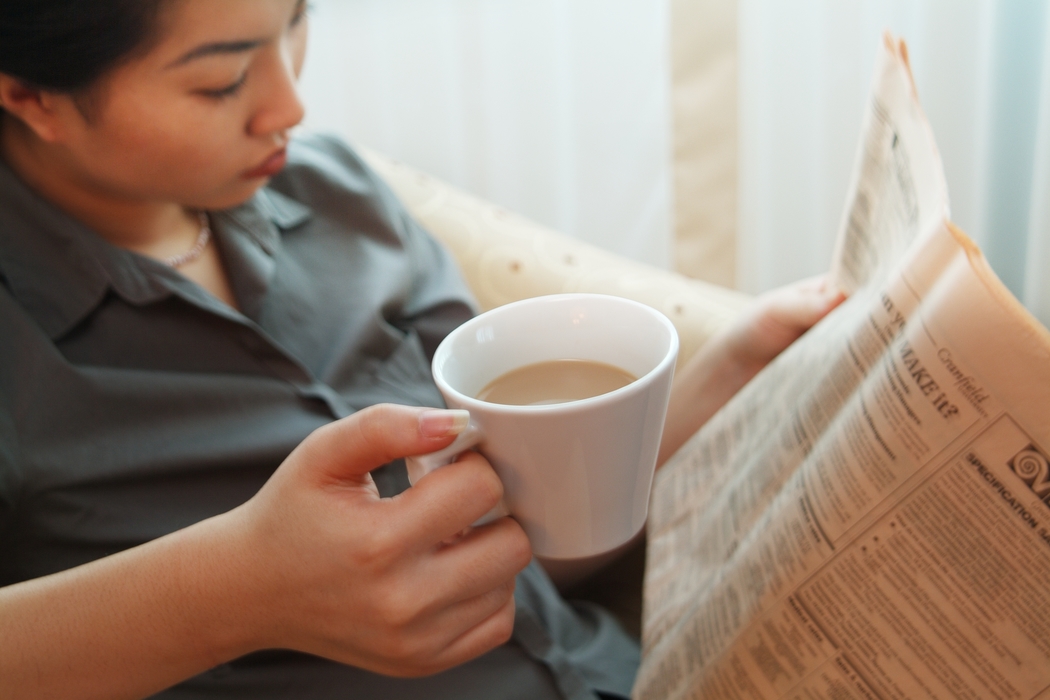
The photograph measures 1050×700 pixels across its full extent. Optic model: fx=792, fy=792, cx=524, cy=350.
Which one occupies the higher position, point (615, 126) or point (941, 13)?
point (941, 13)

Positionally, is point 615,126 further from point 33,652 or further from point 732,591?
point 33,652

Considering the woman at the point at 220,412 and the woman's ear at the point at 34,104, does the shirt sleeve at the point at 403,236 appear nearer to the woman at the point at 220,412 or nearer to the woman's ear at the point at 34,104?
the woman at the point at 220,412

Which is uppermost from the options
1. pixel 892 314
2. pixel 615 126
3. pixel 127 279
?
pixel 892 314

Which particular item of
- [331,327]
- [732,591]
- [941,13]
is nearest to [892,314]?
[732,591]

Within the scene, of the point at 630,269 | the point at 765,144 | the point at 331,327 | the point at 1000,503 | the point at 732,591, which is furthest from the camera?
the point at 765,144

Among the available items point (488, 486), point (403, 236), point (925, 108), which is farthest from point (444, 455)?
point (925, 108)

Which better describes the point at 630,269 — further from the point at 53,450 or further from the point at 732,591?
the point at 53,450

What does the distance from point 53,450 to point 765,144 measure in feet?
3.49

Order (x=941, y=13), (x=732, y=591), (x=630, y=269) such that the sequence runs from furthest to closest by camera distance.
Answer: (x=941, y=13), (x=630, y=269), (x=732, y=591)

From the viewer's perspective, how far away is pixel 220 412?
0.63m

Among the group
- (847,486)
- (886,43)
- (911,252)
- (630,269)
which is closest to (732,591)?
(847,486)

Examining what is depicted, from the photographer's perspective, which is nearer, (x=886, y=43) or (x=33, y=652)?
(x=33, y=652)

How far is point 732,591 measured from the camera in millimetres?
542

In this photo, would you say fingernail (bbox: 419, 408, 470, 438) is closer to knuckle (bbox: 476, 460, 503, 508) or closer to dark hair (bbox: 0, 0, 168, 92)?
knuckle (bbox: 476, 460, 503, 508)
